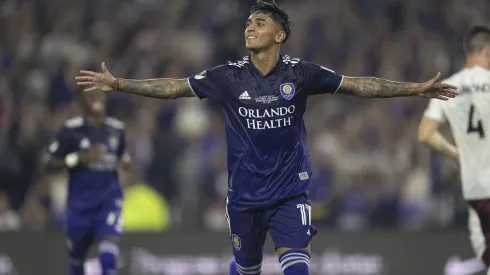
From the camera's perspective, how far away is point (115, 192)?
11.0 metres

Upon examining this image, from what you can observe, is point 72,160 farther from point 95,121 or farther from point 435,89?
point 435,89

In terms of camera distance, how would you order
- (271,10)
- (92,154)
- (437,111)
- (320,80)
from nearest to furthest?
(320,80), (271,10), (437,111), (92,154)

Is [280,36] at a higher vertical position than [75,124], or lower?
higher

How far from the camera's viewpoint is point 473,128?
9.04 m

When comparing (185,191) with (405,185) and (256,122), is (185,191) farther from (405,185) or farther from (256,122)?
(256,122)

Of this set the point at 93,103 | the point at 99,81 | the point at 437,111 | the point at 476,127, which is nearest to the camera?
the point at 99,81

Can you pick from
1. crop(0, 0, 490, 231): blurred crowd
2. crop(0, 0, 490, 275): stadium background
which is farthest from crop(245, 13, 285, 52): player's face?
crop(0, 0, 490, 231): blurred crowd

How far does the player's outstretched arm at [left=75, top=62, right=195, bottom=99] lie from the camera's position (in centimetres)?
737

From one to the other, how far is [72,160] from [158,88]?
135 inches

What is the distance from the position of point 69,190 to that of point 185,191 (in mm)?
2746

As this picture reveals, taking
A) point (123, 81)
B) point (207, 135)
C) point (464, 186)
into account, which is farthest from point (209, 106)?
point (123, 81)

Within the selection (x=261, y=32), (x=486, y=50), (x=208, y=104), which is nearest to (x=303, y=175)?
(x=261, y=32)

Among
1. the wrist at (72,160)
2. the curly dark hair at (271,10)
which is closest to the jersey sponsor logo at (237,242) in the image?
the curly dark hair at (271,10)

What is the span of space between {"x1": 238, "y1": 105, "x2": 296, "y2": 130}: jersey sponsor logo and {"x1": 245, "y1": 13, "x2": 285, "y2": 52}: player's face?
52 centimetres
